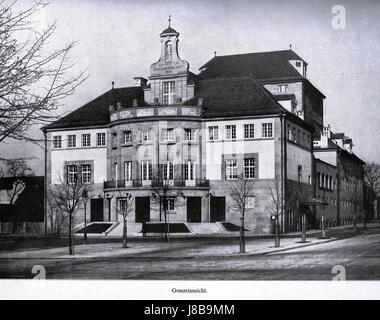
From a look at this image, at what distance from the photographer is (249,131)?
15.1 metres

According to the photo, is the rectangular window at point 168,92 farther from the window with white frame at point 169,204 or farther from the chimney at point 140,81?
the window with white frame at point 169,204

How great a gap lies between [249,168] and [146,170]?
2175 mm

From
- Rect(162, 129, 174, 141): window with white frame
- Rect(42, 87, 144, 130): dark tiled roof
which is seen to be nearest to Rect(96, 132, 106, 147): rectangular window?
Rect(42, 87, 144, 130): dark tiled roof

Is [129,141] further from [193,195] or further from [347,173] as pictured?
[347,173]

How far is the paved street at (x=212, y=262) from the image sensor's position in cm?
1098

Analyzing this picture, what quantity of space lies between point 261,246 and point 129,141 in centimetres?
368

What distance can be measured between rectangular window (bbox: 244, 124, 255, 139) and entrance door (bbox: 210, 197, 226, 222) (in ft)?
5.00

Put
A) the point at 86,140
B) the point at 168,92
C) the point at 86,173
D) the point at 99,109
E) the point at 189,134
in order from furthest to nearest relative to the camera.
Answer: the point at 86,140 → the point at 168,92 → the point at 99,109 → the point at 86,173 → the point at 189,134

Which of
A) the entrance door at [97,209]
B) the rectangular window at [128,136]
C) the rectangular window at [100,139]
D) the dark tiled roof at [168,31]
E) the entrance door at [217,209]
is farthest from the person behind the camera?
the rectangular window at [100,139]

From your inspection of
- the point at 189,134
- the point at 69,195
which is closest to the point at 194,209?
the point at 189,134

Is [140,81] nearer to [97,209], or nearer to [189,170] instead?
[189,170]

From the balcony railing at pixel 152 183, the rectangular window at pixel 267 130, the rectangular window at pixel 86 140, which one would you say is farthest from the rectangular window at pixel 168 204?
the rectangular window at pixel 267 130

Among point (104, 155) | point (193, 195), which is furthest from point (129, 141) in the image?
point (193, 195)

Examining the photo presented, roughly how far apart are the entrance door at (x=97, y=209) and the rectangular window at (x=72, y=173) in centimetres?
62
